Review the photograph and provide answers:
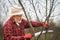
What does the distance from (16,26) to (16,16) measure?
0.10m

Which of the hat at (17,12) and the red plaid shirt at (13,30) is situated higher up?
the hat at (17,12)

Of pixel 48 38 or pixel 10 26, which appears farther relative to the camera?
pixel 48 38

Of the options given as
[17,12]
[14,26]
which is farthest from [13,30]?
[17,12]

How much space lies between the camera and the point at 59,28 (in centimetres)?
401

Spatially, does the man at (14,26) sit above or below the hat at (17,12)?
below

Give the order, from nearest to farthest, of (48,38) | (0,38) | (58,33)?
1. (48,38)
2. (58,33)
3. (0,38)

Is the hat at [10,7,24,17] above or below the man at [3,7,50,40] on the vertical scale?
above

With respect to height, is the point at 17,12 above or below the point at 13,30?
above

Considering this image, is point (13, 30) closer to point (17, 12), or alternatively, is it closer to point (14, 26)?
Answer: point (14, 26)

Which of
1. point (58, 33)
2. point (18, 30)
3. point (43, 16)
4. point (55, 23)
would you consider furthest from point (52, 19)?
point (18, 30)

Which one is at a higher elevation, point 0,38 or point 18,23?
point 18,23

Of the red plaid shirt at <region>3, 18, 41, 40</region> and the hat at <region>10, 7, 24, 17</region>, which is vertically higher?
the hat at <region>10, 7, 24, 17</region>

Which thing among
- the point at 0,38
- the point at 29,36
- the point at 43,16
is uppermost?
the point at 29,36

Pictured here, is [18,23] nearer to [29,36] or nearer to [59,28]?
[29,36]
